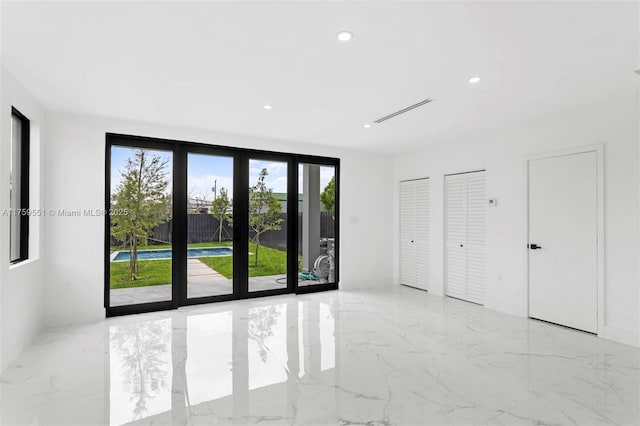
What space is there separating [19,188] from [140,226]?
1335 millimetres

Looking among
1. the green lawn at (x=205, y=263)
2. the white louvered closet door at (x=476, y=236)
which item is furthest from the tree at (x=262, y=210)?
the white louvered closet door at (x=476, y=236)

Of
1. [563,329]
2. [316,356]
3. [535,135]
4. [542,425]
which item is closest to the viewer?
[542,425]

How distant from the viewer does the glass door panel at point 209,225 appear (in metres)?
4.94

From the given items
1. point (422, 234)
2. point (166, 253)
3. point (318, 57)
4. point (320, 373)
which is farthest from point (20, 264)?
point (422, 234)

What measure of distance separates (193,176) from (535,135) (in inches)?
183

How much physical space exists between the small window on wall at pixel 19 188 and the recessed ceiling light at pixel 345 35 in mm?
3309

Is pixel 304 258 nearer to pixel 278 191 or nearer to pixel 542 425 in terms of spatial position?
pixel 278 191

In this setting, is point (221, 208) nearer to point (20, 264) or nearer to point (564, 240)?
point (20, 264)

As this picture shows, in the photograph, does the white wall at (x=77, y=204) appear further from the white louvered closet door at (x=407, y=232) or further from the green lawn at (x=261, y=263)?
the white louvered closet door at (x=407, y=232)

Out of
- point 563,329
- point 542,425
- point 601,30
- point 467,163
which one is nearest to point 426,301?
point 563,329

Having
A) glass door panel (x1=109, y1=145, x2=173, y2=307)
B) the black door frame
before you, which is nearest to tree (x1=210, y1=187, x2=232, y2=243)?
the black door frame

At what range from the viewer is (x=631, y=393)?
8.33ft

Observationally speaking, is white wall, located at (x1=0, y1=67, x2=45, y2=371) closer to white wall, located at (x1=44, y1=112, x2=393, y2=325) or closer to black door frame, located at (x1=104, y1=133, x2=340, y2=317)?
white wall, located at (x1=44, y1=112, x2=393, y2=325)

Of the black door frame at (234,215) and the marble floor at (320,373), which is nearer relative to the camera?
the marble floor at (320,373)
